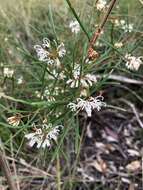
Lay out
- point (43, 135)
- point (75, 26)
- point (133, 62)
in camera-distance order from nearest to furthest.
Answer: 1. point (43, 135)
2. point (133, 62)
3. point (75, 26)

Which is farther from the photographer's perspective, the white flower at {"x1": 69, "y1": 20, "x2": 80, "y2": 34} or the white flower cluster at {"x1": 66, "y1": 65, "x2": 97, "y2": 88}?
the white flower at {"x1": 69, "y1": 20, "x2": 80, "y2": 34}

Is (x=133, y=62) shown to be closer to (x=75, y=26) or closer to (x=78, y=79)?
(x=78, y=79)

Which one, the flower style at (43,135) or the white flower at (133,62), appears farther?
the white flower at (133,62)

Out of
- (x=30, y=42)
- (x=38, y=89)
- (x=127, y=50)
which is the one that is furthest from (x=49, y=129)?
(x=30, y=42)

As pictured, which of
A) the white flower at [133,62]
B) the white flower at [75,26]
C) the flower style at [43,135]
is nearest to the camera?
the flower style at [43,135]

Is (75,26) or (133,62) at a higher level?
(75,26)

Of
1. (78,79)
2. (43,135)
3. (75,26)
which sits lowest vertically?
(43,135)

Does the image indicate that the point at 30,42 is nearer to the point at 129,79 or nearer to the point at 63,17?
the point at 63,17

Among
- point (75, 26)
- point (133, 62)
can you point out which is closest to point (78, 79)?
point (133, 62)

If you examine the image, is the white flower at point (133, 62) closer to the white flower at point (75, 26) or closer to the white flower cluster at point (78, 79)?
the white flower cluster at point (78, 79)

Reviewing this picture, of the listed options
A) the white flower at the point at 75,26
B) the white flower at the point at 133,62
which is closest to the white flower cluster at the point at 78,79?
the white flower at the point at 133,62

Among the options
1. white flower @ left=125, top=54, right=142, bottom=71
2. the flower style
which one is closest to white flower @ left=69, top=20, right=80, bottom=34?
white flower @ left=125, top=54, right=142, bottom=71

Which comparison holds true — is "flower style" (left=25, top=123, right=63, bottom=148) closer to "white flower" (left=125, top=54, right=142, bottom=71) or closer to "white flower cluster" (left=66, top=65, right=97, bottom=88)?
"white flower cluster" (left=66, top=65, right=97, bottom=88)
